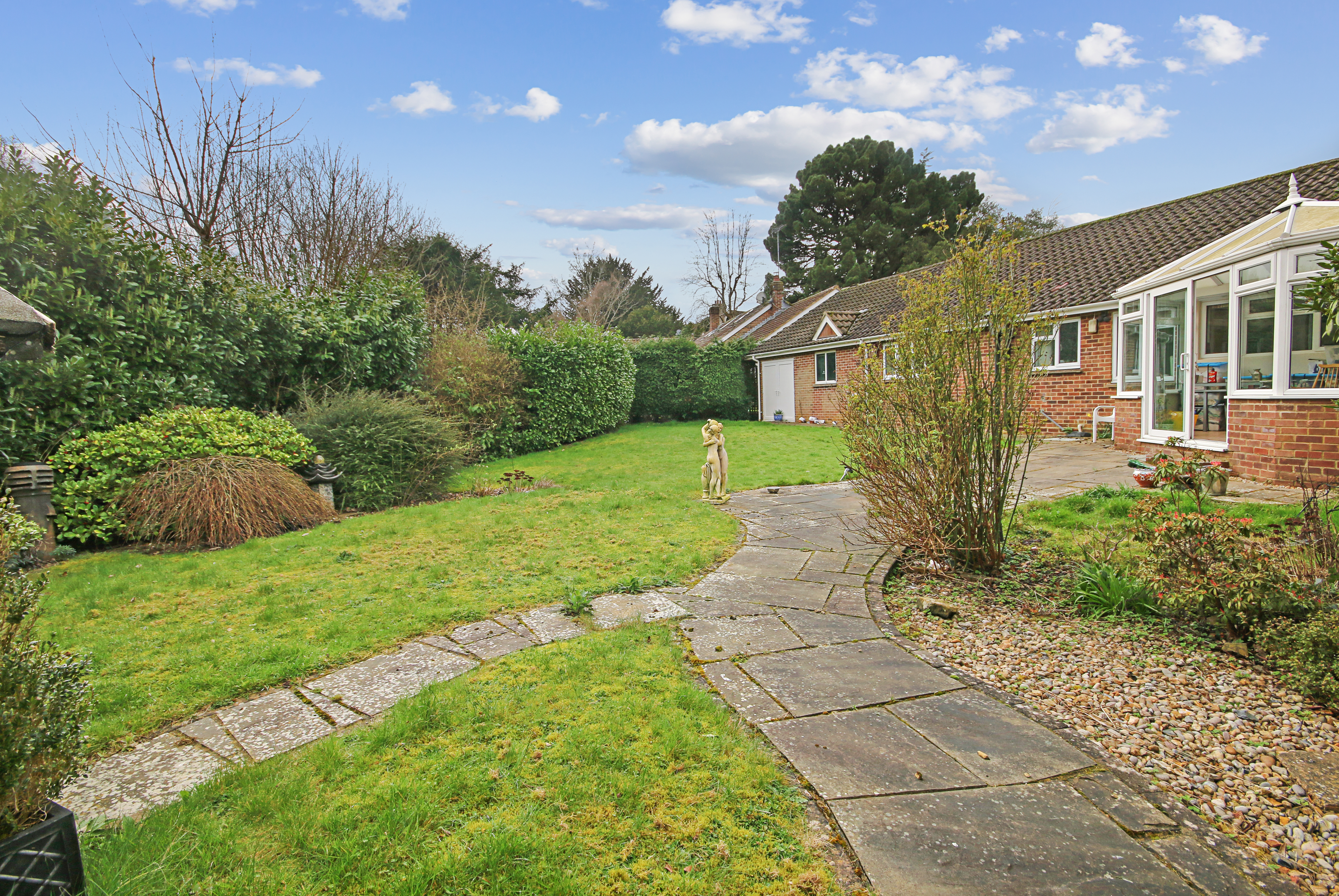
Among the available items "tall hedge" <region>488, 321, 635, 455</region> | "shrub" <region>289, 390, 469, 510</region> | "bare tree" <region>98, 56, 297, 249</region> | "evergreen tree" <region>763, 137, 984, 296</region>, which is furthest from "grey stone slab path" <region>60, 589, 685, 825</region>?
"evergreen tree" <region>763, 137, 984, 296</region>

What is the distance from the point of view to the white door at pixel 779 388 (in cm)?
2347

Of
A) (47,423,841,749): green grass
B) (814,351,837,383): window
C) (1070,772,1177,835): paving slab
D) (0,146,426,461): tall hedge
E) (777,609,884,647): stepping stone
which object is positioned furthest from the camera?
(814,351,837,383): window

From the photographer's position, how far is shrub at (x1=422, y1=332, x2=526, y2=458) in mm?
13648

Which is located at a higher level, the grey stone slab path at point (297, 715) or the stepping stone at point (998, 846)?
the grey stone slab path at point (297, 715)

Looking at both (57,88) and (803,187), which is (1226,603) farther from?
(803,187)

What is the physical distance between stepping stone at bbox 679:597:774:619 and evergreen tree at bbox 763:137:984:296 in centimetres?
3281

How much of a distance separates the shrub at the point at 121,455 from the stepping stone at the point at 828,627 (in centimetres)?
659

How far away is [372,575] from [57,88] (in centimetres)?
1271

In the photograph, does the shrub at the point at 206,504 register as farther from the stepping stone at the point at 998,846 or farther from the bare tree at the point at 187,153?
the bare tree at the point at 187,153

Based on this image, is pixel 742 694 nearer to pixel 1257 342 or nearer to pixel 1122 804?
pixel 1122 804

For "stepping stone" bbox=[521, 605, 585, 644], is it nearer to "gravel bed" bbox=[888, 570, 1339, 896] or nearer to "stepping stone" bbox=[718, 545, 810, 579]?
"stepping stone" bbox=[718, 545, 810, 579]

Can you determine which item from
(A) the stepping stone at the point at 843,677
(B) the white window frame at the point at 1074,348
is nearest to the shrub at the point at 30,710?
(A) the stepping stone at the point at 843,677

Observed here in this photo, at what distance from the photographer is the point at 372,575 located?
5098 mm

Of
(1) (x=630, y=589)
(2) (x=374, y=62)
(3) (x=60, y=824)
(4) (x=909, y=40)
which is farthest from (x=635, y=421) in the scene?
(3) (x=60, y=824)
